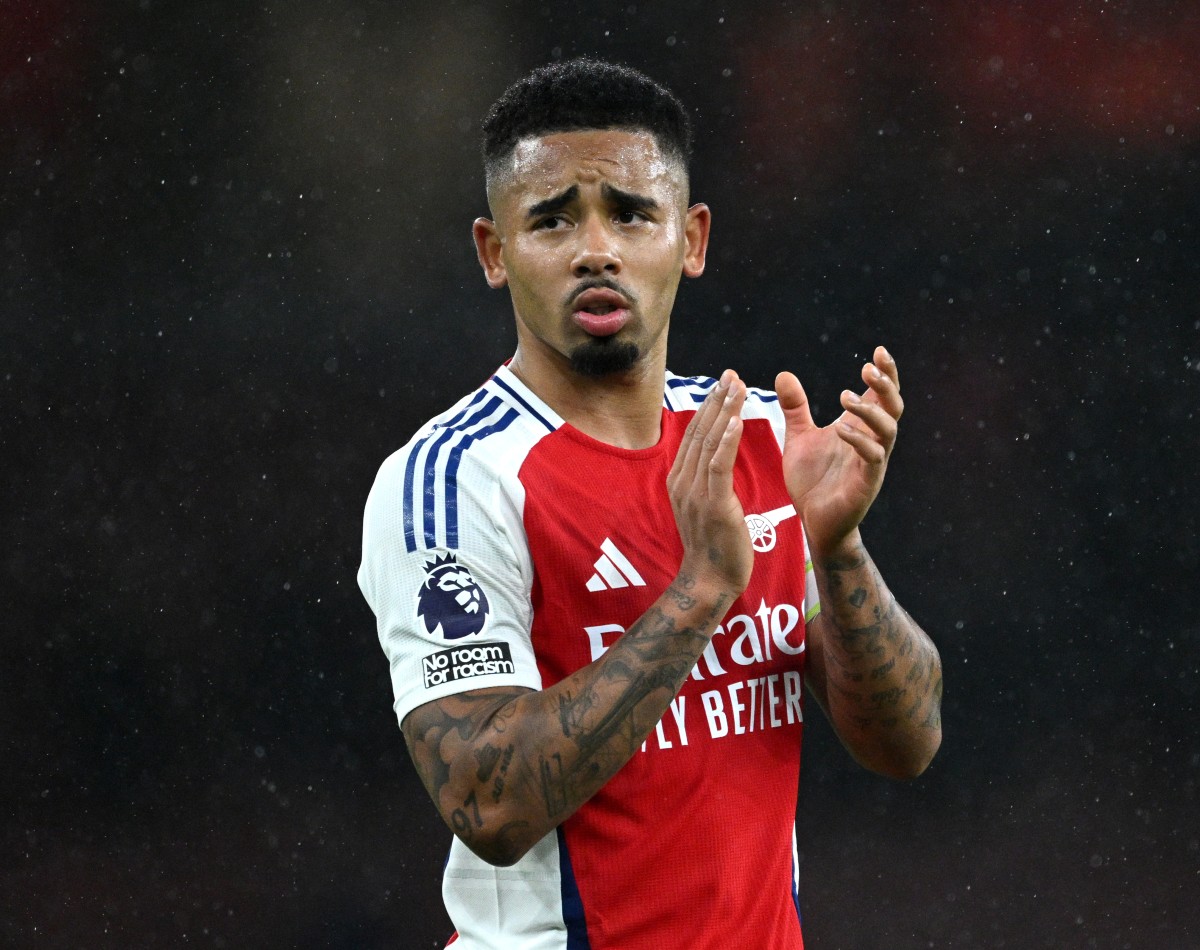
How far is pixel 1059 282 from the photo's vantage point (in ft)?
13.7

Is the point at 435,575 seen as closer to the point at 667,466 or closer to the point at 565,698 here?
the point at 565,698

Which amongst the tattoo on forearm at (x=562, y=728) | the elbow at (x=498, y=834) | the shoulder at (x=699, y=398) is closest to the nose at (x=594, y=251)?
the shoulder at (x=699, y=398)

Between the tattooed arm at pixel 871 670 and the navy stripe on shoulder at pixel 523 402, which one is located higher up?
the navy stripe on shoulder at pixel 523 402

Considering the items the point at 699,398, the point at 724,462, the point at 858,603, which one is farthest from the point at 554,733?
the point at 699,398

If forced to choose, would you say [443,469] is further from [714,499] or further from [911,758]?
[911,758]

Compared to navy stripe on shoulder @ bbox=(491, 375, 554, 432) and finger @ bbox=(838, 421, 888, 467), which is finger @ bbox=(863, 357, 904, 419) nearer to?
finger @ bbox=(838, 421, 888, 467)

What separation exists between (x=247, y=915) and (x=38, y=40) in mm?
2463

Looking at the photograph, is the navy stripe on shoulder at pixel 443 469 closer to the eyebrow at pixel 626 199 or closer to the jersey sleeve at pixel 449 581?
the jersey sleeve at pixel 449 581

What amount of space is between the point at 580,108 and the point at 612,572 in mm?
637

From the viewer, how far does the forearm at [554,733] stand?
1.67 metres

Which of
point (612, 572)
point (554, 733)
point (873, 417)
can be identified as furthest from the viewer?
point (612, 572)

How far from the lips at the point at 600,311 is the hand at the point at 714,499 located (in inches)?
11.1

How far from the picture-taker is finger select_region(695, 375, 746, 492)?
5.59 feet

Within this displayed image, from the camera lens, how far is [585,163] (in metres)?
2.00
